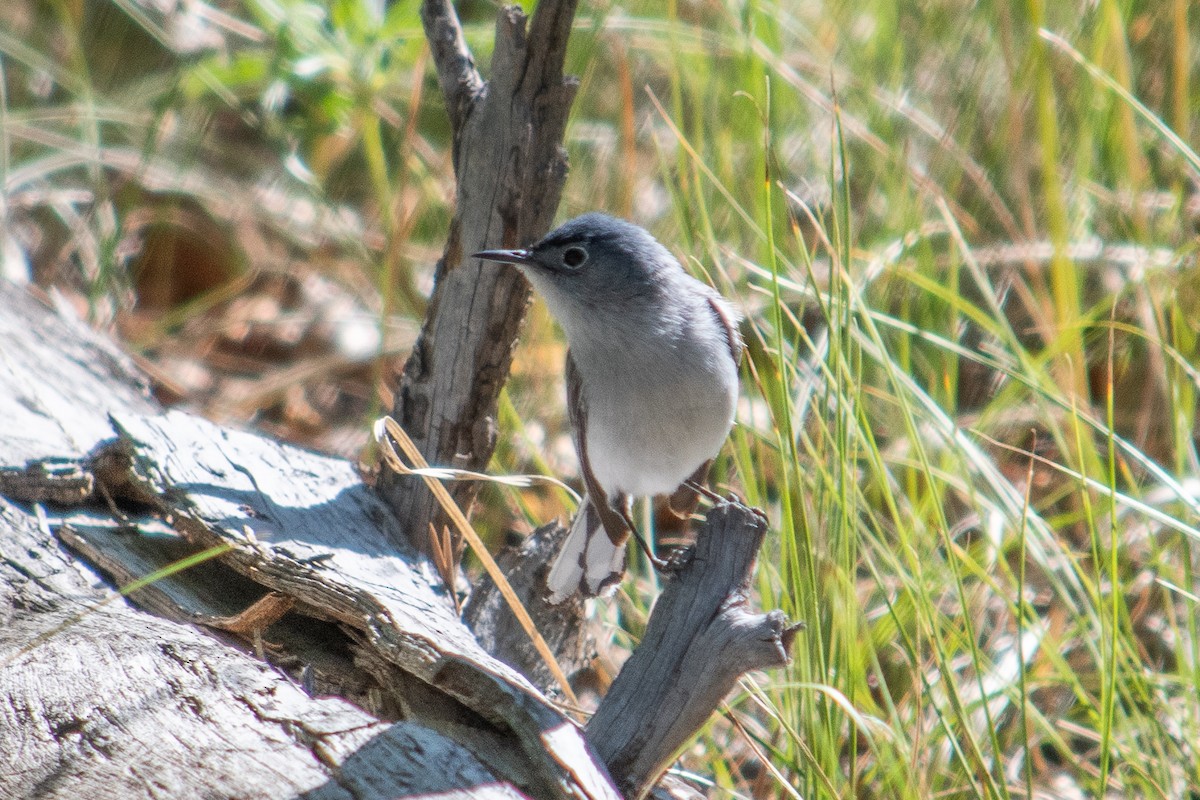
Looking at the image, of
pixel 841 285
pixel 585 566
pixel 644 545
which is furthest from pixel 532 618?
pixel 841 285

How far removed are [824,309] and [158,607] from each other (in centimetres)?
154

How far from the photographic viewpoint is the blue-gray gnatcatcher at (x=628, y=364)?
2.88 metres

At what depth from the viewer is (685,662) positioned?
2074 mm

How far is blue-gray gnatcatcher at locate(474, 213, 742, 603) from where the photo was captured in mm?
2877

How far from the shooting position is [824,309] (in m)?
2.25

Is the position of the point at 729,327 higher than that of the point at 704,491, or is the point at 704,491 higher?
the point at 729,327

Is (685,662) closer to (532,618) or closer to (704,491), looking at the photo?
(532,618)

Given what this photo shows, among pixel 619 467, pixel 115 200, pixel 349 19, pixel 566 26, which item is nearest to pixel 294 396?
pixel 115 200

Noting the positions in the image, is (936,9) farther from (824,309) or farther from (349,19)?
(824,309)

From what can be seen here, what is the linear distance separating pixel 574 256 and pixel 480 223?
1.10 ft

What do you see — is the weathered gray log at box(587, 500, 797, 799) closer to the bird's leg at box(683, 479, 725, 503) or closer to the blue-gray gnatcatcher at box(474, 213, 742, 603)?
the blue-gray gnatcatcher at box(474, 213, 742, 603)

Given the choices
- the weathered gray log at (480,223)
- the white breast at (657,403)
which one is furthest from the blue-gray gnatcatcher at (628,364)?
the weathered gray log at (480,223)

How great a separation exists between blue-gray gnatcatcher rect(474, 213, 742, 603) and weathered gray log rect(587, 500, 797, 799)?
0.62 m

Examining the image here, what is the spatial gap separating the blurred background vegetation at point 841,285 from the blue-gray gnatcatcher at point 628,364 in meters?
0.18
